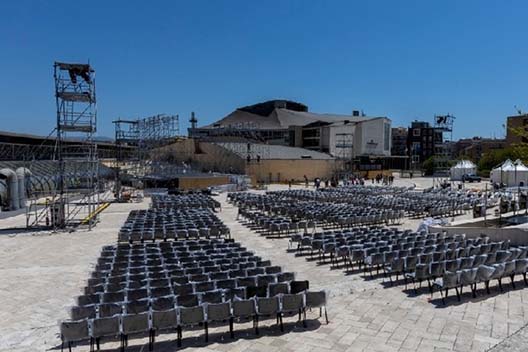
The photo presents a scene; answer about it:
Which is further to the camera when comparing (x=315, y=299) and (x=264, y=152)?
(x=264, y=152)

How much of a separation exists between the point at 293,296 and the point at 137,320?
2.82m

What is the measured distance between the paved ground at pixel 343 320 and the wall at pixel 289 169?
5107 centimetres

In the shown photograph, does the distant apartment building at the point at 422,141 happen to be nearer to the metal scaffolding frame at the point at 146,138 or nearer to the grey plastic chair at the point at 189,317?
the metal scaffolding frame at the point at 146,138

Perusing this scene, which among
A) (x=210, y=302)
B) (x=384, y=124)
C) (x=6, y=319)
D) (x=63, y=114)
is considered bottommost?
(x=6, y=319)

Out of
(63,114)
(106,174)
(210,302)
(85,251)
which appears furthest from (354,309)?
(106,174)

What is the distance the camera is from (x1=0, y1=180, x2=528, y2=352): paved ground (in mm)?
7438

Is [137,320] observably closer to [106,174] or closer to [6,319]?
[6,319]

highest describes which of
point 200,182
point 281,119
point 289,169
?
point 281,119

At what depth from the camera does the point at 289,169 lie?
68.2 m

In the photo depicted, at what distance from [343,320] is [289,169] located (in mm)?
59793

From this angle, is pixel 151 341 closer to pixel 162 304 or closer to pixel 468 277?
pixel 162 304

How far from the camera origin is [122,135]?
185 ft

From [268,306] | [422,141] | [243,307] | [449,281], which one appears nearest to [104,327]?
[243,307]

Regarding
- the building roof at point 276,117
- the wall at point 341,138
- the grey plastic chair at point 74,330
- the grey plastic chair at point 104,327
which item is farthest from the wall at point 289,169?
the grey plastic chair at point 74,330
